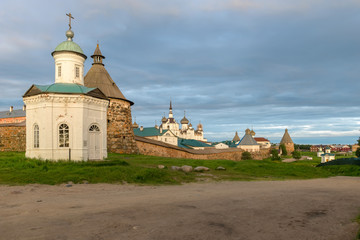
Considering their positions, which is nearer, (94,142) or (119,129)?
(94,142)

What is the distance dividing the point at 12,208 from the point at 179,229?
16.0ft

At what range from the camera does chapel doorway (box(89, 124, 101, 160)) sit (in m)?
17.3

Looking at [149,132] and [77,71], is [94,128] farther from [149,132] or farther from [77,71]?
[149,132]

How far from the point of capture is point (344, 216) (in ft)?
21.6

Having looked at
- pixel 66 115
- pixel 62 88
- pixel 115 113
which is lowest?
pixel 66 115

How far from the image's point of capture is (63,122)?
1636cm

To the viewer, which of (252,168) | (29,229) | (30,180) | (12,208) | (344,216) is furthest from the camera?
(252,168)

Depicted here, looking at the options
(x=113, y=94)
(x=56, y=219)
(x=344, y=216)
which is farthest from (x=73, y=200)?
(x=113, y=94)

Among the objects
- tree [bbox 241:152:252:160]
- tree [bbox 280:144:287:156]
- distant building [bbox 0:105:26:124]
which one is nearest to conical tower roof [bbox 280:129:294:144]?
tree [bbox 280:144:287:156]

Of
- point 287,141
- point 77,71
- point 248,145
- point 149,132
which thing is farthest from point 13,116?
point 287,141

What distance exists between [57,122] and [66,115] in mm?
659

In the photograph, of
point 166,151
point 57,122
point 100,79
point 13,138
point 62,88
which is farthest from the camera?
point 166,151

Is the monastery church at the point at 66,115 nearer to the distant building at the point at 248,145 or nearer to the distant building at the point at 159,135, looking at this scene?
the distant building at the point at 159,135

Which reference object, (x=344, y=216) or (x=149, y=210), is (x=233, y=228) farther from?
(x=344, y=216)
